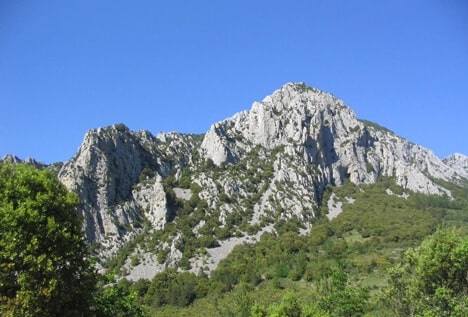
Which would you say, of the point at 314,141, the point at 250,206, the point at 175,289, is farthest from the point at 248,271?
the point at 314,141

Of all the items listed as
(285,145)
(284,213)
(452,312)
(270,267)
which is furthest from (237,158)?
(452,312)

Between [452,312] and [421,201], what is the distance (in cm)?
15528

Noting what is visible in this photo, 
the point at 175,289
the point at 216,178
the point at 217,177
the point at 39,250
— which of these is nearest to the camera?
the point at 39,250

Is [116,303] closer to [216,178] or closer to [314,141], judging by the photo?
[216,178]

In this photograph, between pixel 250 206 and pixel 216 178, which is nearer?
pixel 250 206

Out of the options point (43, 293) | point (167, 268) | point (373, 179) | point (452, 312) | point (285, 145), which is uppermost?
point (285, 145)

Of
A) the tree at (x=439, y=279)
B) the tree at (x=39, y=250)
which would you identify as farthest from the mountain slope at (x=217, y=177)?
the tree at (x=39, y=250)

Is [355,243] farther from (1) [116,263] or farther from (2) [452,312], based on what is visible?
(2) [452,312]

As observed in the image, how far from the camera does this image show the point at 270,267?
372ft

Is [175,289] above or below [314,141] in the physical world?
below

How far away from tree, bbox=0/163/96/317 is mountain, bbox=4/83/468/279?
100.0 m

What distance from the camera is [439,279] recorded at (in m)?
26.6

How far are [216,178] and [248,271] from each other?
52.9m

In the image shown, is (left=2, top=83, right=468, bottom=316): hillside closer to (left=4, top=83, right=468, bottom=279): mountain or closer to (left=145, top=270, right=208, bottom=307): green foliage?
(left=145, top=270, right=208, bottom=307): green foliage
